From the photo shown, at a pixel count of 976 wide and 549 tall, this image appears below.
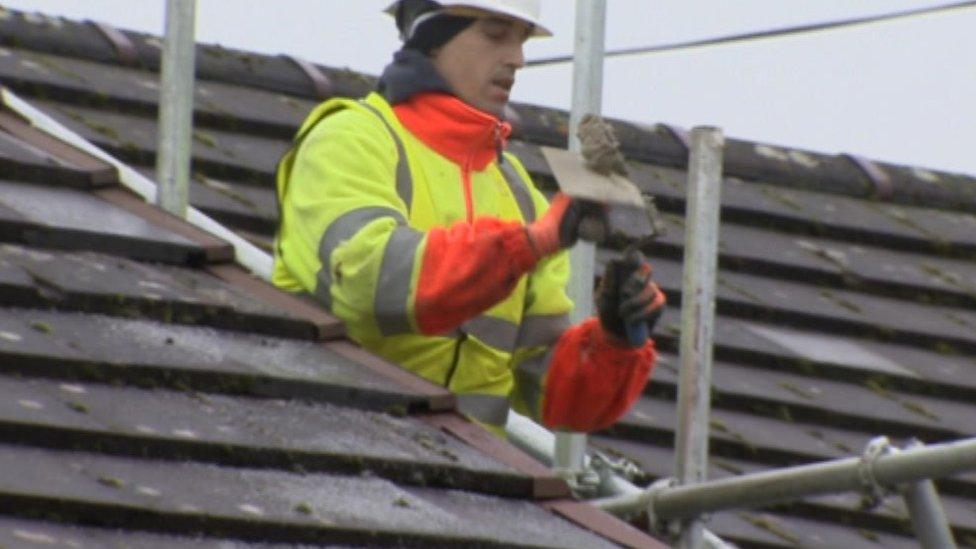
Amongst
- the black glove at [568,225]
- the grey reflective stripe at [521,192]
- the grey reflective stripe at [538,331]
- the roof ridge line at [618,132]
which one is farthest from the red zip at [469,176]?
the roof ridge line at [618,132]

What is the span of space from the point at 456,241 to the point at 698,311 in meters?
0.74

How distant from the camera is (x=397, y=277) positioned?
524cm

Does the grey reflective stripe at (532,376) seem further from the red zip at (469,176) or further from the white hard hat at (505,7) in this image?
the white hard hat at (505,7)

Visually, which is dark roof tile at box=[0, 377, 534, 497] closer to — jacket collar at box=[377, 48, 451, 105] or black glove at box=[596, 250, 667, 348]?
black glove at box=[596, 250, 667, 348]

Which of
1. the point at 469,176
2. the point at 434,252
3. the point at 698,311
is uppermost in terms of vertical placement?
the point at 469,176

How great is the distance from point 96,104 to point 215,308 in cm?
270

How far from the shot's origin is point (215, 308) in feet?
17.0

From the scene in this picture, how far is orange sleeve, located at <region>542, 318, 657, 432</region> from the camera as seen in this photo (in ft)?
18.4

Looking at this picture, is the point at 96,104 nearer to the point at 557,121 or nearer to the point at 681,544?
the point at 557,121

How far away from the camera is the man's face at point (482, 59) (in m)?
5.77

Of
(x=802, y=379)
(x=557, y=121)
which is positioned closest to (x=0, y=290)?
(x=802, y=379)

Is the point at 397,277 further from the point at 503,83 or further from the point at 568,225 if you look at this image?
the point at 503,83

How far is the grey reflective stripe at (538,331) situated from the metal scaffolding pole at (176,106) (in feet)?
2.21

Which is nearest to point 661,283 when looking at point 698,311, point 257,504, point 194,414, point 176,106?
point 698,311
